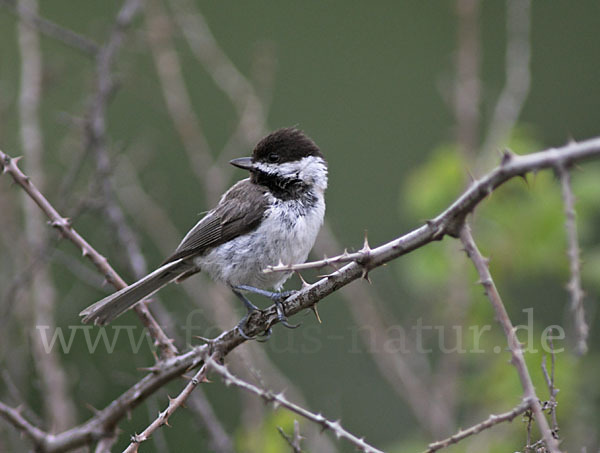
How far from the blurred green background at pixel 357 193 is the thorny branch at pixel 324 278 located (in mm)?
591

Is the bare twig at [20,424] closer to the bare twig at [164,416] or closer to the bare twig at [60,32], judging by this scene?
the bare twig at [164,416]

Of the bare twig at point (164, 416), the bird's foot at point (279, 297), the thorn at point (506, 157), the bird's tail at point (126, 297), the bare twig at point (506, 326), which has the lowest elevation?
the bare twig at point (506, 326)

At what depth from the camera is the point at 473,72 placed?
5133mm

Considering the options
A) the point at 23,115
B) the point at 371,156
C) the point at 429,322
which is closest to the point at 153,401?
the point at 23,115

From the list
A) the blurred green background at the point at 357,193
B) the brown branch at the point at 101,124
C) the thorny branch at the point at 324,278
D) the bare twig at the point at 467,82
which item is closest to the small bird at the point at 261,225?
the brown branch at the point at 101,124

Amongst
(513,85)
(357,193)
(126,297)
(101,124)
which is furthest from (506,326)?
(357,193)

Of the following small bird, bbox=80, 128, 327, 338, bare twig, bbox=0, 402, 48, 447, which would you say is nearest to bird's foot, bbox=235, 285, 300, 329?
small bird, bbox=80, 128, 327, 338

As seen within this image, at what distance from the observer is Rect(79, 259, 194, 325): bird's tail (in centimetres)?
353

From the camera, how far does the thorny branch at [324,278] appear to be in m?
1.64

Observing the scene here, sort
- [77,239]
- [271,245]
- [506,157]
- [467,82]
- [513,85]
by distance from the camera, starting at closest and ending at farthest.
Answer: [506,157] → [77,239] → [271,245] → [467,82] → [513,85]

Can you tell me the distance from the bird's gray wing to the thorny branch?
2.69 ft

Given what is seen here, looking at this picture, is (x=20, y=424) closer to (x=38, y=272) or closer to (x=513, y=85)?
(x=38, y=272)

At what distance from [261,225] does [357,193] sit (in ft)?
16.7

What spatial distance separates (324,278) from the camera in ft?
7.89
